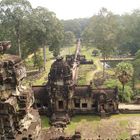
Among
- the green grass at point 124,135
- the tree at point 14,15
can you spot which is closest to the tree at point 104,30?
the tree at point 14,15

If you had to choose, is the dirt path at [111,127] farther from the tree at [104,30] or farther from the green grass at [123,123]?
the tree at [104,30]

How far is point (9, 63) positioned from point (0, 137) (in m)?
6.17

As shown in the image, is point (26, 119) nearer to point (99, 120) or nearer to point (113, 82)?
point (99, 120)

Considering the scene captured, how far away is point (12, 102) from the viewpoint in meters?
25.1

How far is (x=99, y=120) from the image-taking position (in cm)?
3941

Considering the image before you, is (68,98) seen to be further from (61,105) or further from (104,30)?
(104,30)

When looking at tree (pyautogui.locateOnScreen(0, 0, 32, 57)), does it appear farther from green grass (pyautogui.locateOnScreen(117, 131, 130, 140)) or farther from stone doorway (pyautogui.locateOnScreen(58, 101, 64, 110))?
green grass (pyautogui.locateOnScreen(117, 131, 130, 140))

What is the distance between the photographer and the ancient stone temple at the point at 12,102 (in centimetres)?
2488

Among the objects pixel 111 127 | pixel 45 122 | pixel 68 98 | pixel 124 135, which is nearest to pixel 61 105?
pixel 68 98

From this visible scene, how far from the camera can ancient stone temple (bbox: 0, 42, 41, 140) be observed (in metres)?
24.9

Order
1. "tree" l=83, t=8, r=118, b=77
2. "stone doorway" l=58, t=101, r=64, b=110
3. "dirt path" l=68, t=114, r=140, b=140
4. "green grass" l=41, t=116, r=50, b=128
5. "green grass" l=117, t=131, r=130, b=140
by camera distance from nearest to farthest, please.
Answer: "green grass" l=117, t=131, r=130, b=140, "dirt path" l=68, t=114, r=140, b=140, "green grass" l=41, t=116, r=50, b=128, "stone doorway" l=58, t=101, r=64, b=110, "tree" l=83, t=8, r=118, b=77

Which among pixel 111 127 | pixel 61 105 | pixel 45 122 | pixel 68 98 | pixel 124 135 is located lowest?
pixel 124 135

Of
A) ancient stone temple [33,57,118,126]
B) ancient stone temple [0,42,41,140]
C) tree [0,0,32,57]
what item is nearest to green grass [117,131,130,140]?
ancient stone temple [33,57,118,126]

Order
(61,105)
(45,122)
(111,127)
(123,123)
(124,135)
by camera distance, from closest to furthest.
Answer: (124,135)
(111,127)
(123,123)
(45,122)
(61,105)
